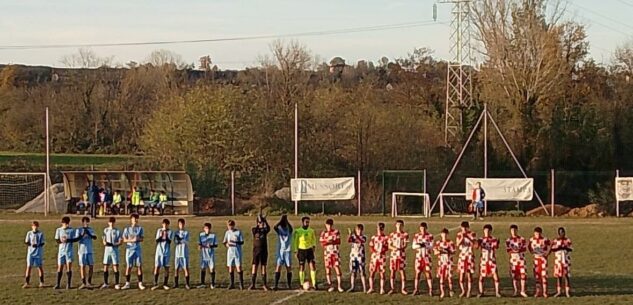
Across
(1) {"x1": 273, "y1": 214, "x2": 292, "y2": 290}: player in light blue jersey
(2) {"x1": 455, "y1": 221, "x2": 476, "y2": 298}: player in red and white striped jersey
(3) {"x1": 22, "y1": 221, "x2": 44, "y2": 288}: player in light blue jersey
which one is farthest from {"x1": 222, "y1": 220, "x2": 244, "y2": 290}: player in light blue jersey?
(2) {"x1": 455, "y1": 221, "x2": 476, "y2": 298}: player in red and white striped jersey

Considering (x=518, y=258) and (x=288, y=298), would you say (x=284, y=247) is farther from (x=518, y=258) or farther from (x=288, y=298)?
(x=518, y=258)

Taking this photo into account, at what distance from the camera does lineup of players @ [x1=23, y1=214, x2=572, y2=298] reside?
18.6 meters

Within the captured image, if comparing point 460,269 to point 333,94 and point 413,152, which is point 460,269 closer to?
point 413,152

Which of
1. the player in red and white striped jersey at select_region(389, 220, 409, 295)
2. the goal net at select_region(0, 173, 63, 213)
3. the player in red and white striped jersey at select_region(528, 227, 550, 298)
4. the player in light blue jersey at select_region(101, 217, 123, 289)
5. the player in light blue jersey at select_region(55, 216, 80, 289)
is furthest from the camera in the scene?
the goal net at select_region(0, 173, 63, 213)

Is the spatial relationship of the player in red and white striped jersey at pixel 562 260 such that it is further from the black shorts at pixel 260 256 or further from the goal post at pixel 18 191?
the goal post at pixel 18 191

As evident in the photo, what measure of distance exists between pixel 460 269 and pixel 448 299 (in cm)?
84

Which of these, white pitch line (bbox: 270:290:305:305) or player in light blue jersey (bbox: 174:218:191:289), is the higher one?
player in light blue jersey (bbox: 174:218:191:289)

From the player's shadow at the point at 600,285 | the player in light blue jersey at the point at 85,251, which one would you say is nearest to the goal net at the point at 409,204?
the player's shadow at the point at 600,285

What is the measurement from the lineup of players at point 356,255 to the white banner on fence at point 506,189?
2371cm

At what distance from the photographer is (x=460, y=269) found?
18.8 meters

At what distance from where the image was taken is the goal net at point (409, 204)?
1766 inches

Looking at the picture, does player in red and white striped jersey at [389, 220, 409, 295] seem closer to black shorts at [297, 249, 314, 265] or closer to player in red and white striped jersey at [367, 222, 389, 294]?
player in red and white striped jersey at [367, 222, 389, 294]

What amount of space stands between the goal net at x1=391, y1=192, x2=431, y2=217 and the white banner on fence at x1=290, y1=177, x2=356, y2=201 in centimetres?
212

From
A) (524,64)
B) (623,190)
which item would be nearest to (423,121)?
(524,64)
